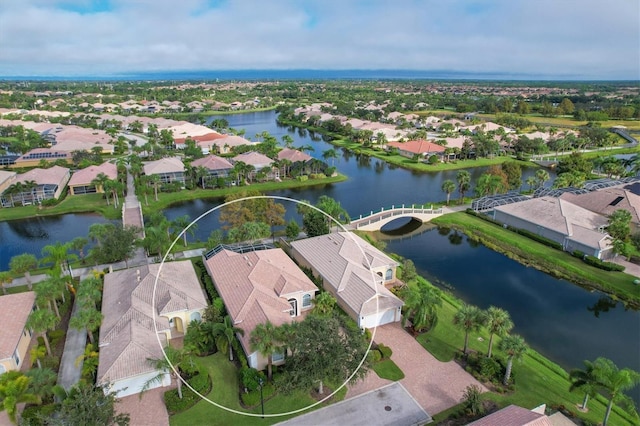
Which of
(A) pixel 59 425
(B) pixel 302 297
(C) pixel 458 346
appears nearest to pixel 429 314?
(C) pixel 458 346

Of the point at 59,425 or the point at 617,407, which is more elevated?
the point at 59,425

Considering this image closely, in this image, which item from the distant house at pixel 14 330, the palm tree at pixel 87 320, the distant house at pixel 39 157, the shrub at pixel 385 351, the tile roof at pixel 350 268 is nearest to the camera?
the distant house at pixel 14 330

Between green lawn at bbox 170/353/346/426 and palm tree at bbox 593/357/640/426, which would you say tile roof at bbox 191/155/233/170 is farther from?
palm tree at bbox 593/357/640/426

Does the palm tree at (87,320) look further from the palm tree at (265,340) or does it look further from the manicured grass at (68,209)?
the manicured grass at (68,209)

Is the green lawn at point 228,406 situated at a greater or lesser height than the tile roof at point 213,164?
lesser

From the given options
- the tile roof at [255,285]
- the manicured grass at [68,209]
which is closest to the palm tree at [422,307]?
the tile roof at [255,285]

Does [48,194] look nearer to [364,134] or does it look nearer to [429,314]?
[429,314]
